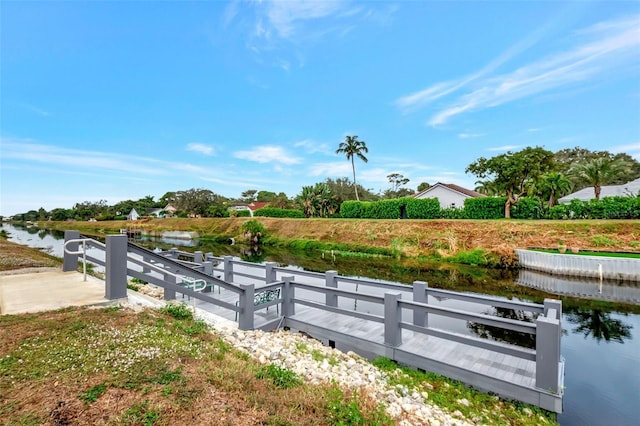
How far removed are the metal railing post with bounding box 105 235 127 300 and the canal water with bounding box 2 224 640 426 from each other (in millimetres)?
7330

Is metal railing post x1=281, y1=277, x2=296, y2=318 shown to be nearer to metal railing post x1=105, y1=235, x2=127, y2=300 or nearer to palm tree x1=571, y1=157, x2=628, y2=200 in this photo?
metal railing post x1=105, y1=235, x2=127, y2=300

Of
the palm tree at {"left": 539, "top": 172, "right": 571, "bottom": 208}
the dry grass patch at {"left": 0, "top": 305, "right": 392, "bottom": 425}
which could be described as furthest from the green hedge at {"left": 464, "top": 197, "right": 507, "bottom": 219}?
the dry grass patch at {"left": 0, "top": 305, "right": 392, "bottom": 425}

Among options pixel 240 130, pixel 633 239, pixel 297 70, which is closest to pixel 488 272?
pixel 633 239

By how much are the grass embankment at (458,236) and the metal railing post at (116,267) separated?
770 inches

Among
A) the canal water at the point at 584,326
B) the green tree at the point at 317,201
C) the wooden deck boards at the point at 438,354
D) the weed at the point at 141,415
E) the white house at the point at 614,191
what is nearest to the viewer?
the weed at the point at 141,415

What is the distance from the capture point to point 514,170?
29250 millimetres

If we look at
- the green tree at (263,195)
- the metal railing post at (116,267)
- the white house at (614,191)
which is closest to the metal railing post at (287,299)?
the metal railing post at (116,267)

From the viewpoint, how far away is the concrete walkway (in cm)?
487

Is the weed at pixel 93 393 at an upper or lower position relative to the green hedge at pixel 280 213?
lower

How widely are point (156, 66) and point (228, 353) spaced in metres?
20.7

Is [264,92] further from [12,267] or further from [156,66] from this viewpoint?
[12,267]

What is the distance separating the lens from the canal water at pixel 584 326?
4.80 metres

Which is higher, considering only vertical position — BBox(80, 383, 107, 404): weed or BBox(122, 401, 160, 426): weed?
BBox(80, 383, 107, 404): weed

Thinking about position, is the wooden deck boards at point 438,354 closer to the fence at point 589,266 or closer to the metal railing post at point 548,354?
the metal railing post at point 548,354
